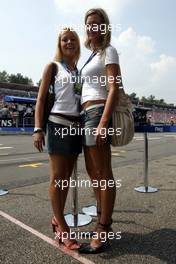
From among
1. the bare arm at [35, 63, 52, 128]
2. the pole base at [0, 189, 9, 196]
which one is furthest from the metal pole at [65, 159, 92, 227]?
the pole base at [0, 189, 9, 196]

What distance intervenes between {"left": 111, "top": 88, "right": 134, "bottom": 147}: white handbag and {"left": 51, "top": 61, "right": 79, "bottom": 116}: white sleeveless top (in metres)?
0.42

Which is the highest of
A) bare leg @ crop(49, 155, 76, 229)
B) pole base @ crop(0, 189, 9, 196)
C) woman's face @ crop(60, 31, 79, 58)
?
woman's face @ crop(60, 31, 79, 58)

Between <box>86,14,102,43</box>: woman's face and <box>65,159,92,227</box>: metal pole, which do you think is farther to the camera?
<box>65,159,92,227</box>: metal pole

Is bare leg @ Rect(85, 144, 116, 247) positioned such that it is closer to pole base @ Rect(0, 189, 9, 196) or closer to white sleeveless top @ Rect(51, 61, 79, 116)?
white sleeveless top @ Rect(51, 61, 79, 116)

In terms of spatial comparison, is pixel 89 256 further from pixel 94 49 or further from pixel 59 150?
pixel 94 49

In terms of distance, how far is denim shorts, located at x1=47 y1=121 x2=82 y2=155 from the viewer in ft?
10.8

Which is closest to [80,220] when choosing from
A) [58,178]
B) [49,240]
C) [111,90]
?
[49,240]

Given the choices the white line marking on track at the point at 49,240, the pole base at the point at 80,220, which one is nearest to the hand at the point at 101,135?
the white line marking on track at the point at 49,240

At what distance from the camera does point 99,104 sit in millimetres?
3180

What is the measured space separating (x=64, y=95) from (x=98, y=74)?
385 mm

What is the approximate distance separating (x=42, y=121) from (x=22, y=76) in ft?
358

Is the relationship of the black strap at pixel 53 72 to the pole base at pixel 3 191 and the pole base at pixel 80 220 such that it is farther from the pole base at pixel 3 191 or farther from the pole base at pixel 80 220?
the pole base at pixel 3 191

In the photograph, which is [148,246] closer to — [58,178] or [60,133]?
[58,178]

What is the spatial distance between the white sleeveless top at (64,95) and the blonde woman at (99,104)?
107 mm
